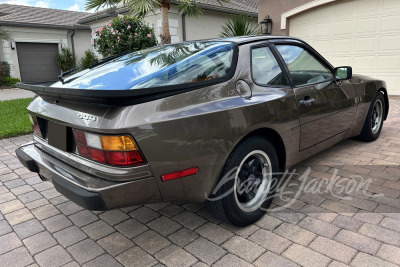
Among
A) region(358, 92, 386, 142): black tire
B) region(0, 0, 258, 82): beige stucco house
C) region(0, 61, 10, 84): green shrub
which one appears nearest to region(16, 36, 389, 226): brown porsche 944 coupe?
region(358, 92, 386, 142): black tire

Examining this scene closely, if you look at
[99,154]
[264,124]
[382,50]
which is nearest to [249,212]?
[264,124]

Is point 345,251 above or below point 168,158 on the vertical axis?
below

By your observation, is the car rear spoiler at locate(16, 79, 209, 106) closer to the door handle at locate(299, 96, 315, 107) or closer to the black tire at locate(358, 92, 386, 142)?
the door handle at locate(299, 96, 315, 107)

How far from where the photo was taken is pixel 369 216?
253cm

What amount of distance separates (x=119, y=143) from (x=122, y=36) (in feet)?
21.9

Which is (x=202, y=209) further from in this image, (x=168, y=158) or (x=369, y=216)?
(x=369, y=216)

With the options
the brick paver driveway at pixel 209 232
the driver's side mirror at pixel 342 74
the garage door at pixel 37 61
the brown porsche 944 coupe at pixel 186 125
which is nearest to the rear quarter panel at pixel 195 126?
the brown porsche 944 coupe at pixel 186 125

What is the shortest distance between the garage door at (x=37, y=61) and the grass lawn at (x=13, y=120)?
9120mm

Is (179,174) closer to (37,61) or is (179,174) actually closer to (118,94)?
(118,94)

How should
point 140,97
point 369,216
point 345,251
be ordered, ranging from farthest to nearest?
point 369,216 < point 345,251 < point 140,97

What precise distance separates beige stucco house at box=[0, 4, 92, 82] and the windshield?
16280 mm

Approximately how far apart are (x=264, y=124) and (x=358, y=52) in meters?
7.44

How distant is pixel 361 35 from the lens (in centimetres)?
826

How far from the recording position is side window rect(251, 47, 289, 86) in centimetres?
255
